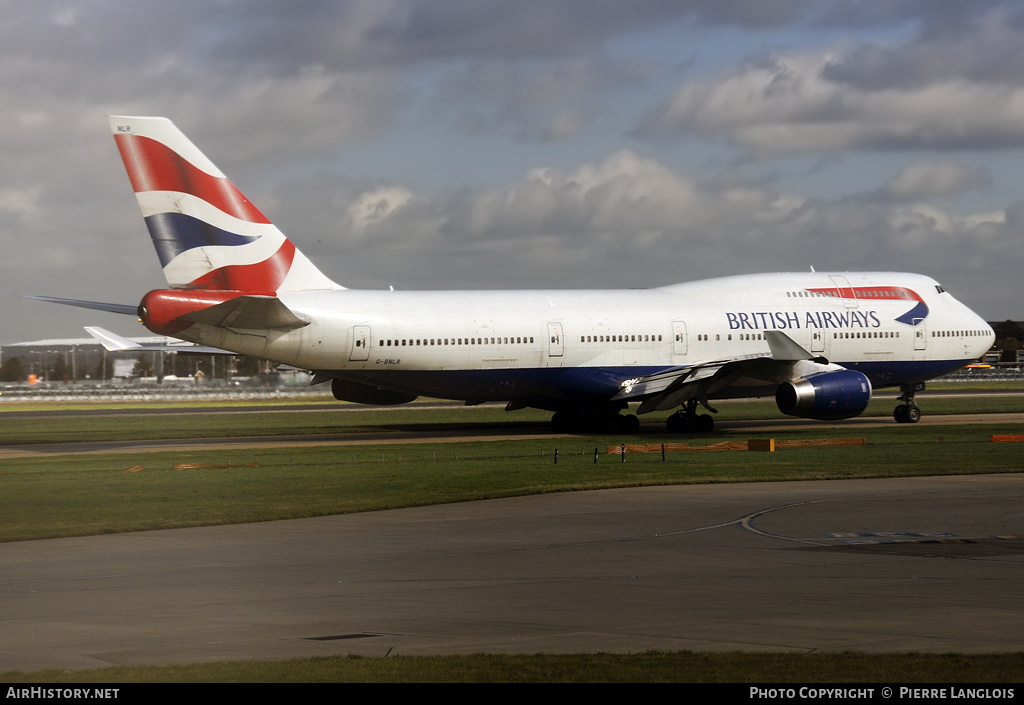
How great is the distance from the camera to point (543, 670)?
419 inches

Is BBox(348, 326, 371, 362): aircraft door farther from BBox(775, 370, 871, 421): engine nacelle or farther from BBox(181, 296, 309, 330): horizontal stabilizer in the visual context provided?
BBox(775, 370, 871, 421): engine nacelle

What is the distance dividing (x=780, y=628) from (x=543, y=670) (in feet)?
9.97

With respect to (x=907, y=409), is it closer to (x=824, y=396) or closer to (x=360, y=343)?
(x=824, y=396)

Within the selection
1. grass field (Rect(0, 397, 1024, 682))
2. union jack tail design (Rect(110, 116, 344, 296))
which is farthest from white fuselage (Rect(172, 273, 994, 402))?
grass field (Rect(0, 397, 1024, 682))

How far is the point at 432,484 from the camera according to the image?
2791cm

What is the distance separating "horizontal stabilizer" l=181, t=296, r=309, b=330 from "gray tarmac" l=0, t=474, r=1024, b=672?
15.9 meters

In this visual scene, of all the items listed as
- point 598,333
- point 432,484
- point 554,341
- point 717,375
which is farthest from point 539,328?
point 432,484

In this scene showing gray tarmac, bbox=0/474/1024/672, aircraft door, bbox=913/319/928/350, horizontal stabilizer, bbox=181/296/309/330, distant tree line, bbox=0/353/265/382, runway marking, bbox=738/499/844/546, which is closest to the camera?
gray tarmac, bbox=0/474/1024/672

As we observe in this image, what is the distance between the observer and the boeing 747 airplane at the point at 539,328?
39.2 m

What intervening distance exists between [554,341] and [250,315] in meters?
11.3

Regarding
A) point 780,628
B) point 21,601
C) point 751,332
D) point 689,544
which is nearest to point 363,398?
point 751,332

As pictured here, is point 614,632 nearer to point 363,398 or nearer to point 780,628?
point 780,628

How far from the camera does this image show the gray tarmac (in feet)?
39.4

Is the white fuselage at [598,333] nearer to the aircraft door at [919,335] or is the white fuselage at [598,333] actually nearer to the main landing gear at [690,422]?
the aircraft door at [919,335]
